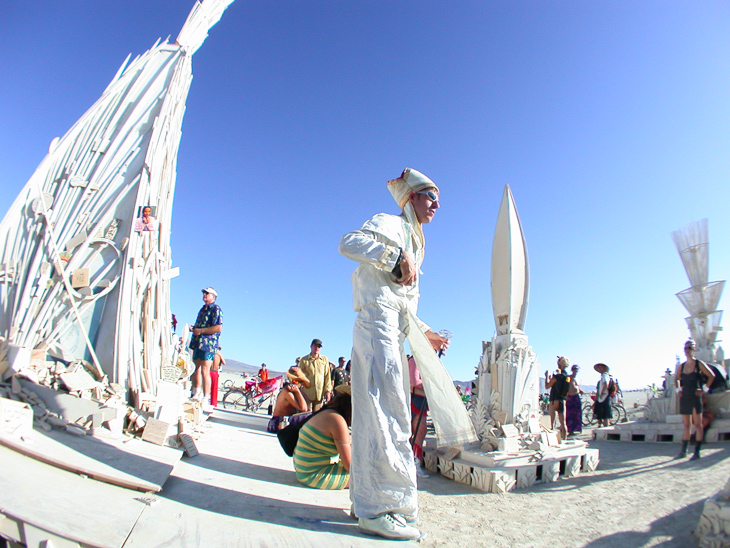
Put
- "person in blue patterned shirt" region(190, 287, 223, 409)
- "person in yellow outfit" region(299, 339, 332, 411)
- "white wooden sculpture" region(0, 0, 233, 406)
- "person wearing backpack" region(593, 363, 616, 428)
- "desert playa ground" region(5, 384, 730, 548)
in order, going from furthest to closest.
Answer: "person wearing backpack" region(593, 363, 616, 428) < "person in yellow outfit" region(299, 339, 332, 411) < "person in blue patterned shirt" region(190, 287, 223, 409) < "white wooden sculpture" region(0, 0, 233, 406) < "desert playa ground" region(5, 384, 730, 548)

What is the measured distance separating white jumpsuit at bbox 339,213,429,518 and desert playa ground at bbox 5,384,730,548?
22cm

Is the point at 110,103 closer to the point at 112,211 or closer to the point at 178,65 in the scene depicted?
the point at 178,65

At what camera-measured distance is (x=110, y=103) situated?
162 inches

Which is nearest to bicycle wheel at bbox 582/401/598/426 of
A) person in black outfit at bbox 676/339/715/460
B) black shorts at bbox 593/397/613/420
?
black shorts at bbox 593/397/613/420

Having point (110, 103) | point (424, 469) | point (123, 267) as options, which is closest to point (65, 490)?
point (123, 267)

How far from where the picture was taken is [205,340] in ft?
16.7

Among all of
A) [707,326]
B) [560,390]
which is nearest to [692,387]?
[560,390]

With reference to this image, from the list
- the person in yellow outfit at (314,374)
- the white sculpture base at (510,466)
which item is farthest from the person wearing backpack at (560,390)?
the person in yellow outfit at (314,374)

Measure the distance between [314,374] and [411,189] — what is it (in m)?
3.64

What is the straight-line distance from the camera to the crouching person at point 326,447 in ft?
8.41

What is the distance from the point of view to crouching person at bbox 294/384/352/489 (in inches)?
101

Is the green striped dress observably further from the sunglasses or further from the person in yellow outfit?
the person in yellow outfit

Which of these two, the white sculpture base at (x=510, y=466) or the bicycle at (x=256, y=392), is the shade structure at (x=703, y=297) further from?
the bicycle at (x=256, y=392)

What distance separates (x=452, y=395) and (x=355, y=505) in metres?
0.76
